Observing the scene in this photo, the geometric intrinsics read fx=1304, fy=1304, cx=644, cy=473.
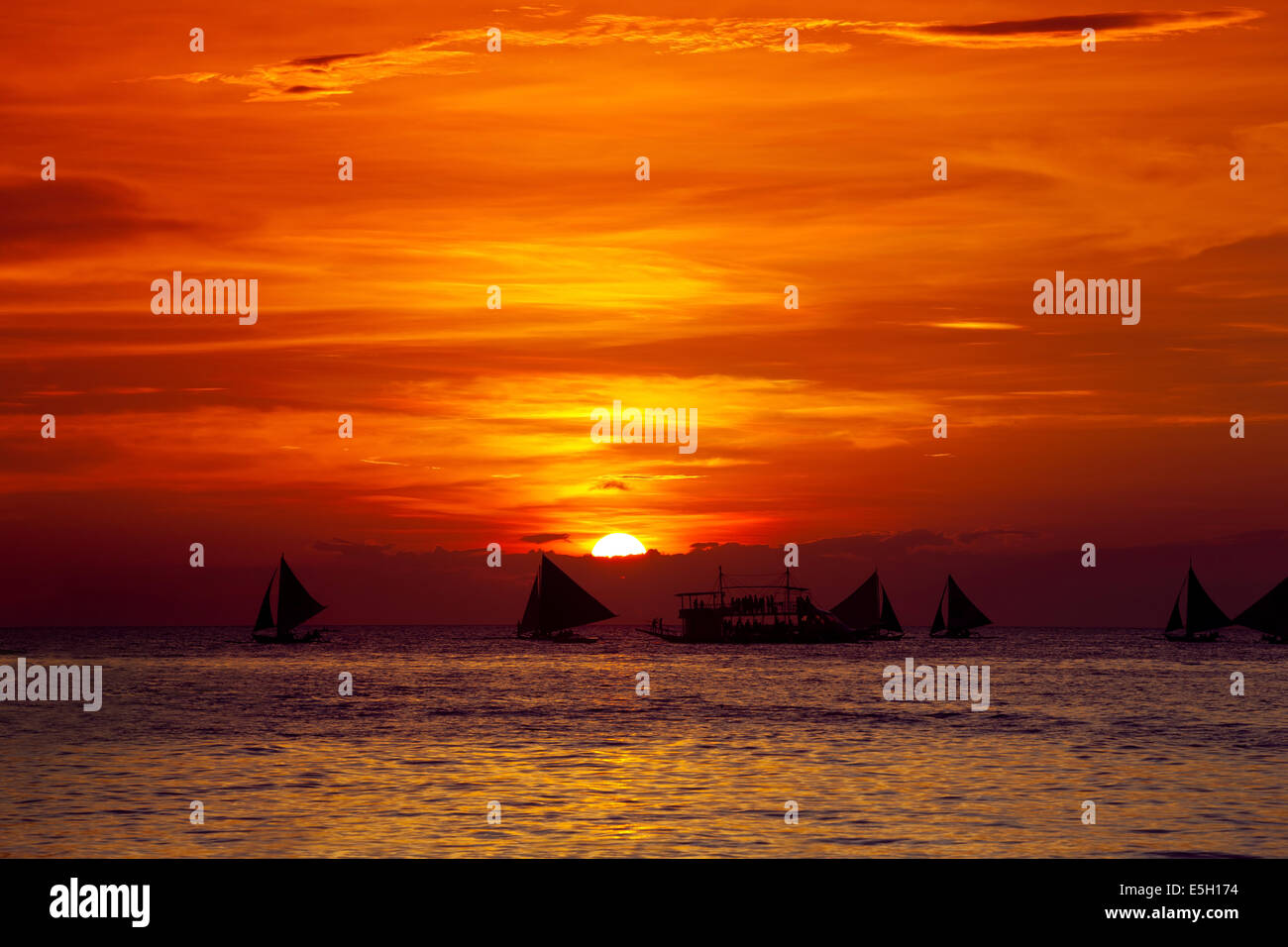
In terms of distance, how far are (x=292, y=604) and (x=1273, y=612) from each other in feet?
401

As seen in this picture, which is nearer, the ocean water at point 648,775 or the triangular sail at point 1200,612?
the ocean water at point 648,775

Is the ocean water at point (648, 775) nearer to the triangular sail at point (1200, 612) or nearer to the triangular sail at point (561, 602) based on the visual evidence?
the triangular sail at point (561, 602)

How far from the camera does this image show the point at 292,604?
165 m

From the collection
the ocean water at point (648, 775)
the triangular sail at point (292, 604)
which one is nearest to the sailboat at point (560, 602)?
the triangular sail at point (292, 604)

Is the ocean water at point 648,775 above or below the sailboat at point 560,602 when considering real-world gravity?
below

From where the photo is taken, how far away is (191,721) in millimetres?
71938

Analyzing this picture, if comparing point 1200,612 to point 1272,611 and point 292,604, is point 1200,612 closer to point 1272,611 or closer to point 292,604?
point 1272,611

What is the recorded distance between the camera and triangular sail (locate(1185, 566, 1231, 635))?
567 feet

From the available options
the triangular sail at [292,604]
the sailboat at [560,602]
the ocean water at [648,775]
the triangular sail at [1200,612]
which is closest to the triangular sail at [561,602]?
the sailboat at [560,602]

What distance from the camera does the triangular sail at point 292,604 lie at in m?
162

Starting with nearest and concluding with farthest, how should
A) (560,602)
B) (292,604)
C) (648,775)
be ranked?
(648,775) → (560,602) → (292,604)

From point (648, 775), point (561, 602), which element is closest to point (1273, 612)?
point (561, 602)
